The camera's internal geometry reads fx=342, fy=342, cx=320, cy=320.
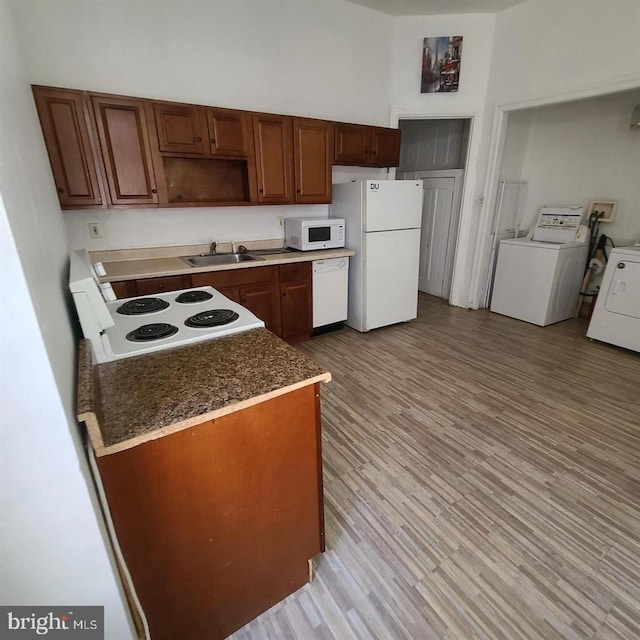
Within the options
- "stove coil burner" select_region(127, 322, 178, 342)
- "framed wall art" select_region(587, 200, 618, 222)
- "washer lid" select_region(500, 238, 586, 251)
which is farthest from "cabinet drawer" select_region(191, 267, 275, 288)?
"framed wall art" select_region(587, 200, 618, 222)

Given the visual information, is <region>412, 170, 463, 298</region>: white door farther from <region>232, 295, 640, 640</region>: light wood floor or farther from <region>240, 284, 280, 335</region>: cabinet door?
<region>240, 284, 280, 335</region>: cabinet door

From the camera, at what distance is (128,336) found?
1.35m

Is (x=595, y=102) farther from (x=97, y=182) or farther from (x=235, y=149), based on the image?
(x=97, y=182)

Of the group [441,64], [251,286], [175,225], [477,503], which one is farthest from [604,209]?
[175,225]

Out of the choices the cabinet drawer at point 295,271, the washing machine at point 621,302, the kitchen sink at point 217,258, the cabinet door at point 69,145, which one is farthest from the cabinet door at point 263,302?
the washing machine at point 621,302

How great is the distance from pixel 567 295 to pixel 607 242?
68cm

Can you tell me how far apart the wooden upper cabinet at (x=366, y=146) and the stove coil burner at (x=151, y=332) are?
2.60 meters

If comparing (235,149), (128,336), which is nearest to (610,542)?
(128,336)

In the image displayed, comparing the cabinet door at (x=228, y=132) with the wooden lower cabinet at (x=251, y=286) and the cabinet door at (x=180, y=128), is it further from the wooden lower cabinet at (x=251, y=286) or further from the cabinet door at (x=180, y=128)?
the wooden lower cabinet at (x=251, y=286)

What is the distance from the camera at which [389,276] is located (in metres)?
3.57

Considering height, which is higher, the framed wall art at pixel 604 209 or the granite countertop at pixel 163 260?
the framed wall art at pixel 604 209

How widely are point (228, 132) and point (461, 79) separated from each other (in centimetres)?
264

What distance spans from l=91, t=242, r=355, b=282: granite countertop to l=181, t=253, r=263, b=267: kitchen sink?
7 centimetres

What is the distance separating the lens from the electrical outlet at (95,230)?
8.77ft
